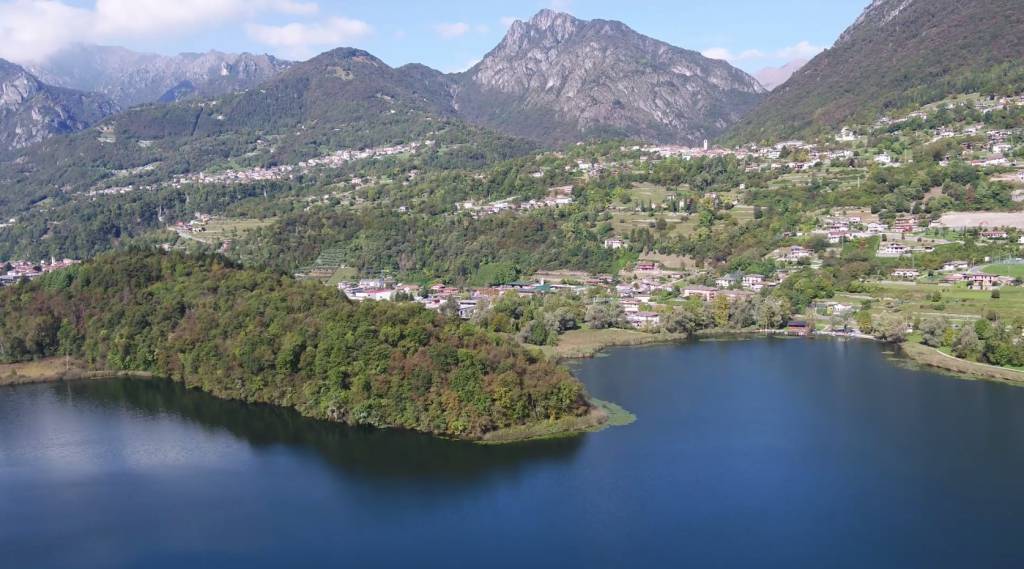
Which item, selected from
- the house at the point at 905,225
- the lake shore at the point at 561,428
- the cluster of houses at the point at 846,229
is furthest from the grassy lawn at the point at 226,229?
the lake shore at the point at 561,428

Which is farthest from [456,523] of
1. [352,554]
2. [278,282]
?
[278,282]

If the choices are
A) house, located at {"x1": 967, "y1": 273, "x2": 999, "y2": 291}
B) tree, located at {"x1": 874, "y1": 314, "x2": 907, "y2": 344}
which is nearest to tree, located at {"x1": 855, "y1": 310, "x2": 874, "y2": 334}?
tree, located at {"x1": 874, "y1": 314, "x2": 907, "y2": 344}

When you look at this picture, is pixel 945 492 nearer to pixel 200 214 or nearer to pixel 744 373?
pixel 744 373

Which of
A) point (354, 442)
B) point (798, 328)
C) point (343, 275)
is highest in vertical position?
point (343, 275)

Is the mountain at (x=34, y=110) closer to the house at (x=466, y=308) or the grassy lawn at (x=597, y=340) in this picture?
the house at (x=466, y=308)

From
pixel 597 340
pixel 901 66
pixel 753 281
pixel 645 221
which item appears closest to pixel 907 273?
pixel 753 281

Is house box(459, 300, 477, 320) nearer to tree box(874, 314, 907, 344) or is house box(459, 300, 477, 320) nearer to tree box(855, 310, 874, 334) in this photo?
A: tree box(855, 310, 874, 334)

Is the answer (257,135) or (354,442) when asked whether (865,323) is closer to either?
(354,442)
